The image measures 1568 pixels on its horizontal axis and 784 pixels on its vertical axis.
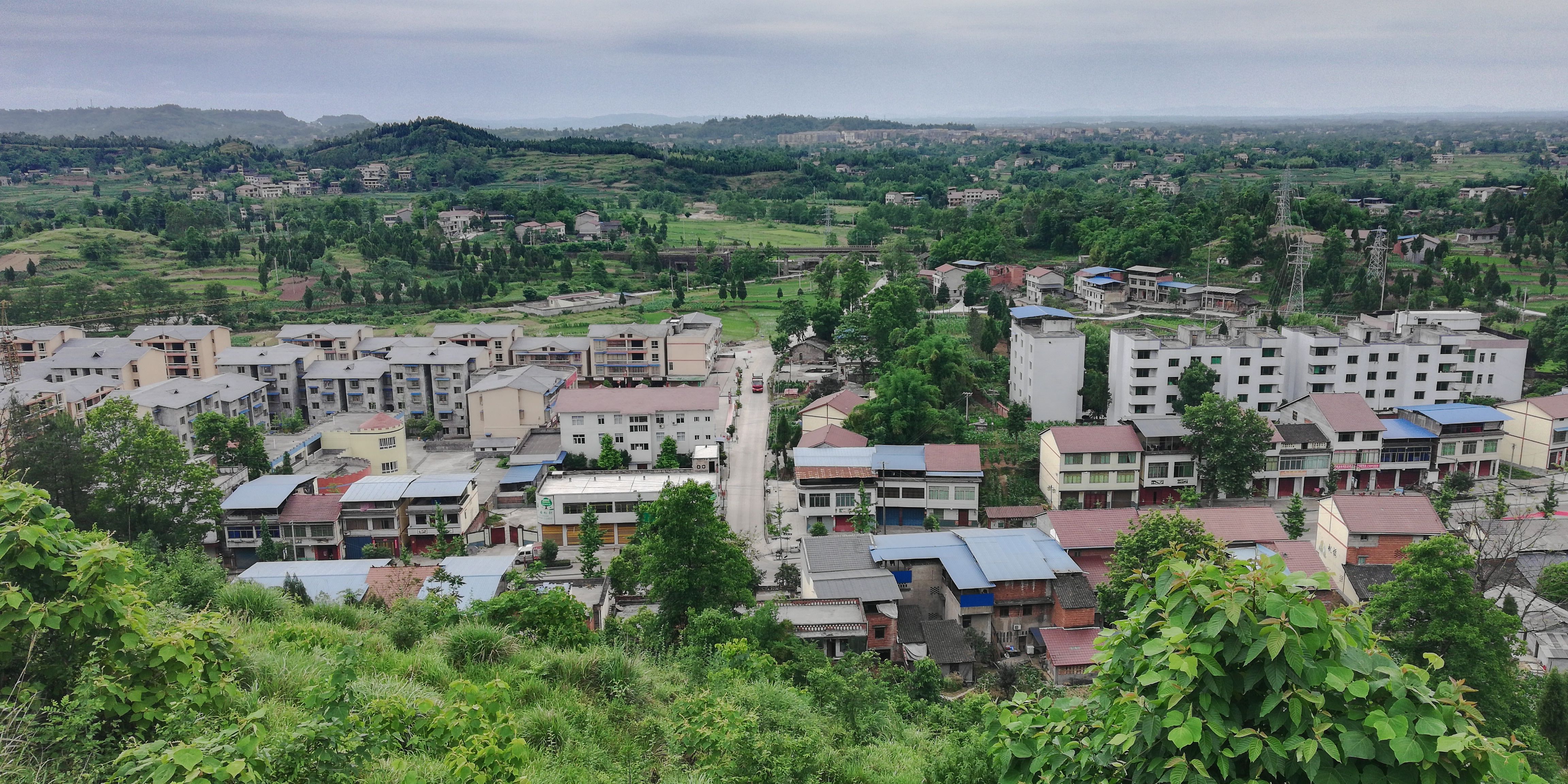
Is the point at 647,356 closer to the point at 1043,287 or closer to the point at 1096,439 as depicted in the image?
the point at 1096,439

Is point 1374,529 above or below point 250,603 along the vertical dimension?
below

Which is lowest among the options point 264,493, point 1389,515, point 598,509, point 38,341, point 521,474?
point 521,474

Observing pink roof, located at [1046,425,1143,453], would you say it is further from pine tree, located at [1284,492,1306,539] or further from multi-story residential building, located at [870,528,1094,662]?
multi-story residential building, located at [870,528,1094,662]

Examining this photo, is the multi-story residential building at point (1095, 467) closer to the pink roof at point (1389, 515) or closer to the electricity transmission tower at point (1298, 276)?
Answer: the pink roof at point (1389, 515)

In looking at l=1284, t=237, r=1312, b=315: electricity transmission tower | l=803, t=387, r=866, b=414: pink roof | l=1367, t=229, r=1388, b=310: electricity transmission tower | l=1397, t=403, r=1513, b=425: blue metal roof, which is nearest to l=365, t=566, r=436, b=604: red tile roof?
l=803, t=387, r=866, b=414: pink roof

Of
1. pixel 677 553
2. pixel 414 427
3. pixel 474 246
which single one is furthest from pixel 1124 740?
pixel 474 246

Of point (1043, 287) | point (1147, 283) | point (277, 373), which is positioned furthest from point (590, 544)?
point (1147, 283)
